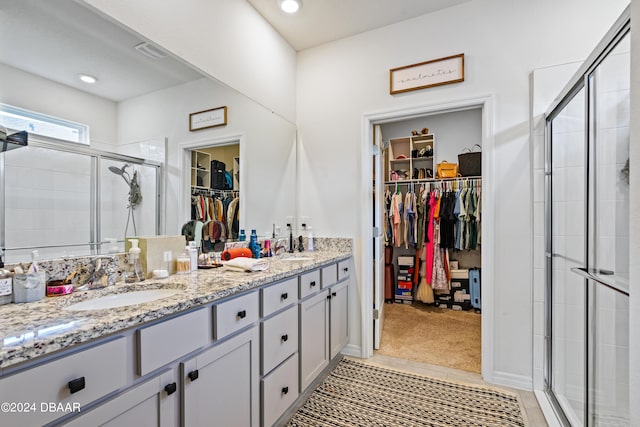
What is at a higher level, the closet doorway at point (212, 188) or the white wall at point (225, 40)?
the white wall at point (225, 40)

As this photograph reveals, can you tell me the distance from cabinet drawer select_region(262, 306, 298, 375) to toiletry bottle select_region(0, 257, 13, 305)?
94 cm

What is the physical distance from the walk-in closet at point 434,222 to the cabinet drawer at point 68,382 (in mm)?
2923

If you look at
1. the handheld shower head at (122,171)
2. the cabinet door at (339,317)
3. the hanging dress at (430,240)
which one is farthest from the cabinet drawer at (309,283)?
the hanging dress at (430,240)

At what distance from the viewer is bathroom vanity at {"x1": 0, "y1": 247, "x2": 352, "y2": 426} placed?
73cm

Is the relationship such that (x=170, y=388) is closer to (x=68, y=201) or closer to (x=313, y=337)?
(x=68, y=201)

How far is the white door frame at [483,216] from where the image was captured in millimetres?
2207

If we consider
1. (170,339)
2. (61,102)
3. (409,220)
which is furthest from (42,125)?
(409,220)

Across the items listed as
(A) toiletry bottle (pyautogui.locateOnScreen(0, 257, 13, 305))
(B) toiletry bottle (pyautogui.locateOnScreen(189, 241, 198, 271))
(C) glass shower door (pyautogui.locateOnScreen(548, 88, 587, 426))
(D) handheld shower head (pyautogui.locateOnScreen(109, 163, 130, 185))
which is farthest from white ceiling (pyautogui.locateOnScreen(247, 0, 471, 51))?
(A) toiletry bottle (pyautogui.locateOnScreen(0, 257, 13, 305))

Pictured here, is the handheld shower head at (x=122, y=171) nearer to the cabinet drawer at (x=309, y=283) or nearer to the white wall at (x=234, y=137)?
the white wall at (x=234, y=137)

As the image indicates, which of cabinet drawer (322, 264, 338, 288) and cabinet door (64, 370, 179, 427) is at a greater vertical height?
cabinet drawer (322, 264, 338, 288)

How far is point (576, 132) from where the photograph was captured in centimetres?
178

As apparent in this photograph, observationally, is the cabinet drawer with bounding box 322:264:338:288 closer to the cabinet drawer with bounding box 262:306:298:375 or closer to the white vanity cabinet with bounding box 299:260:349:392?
the white vanity cabinet with bounding box 299:260:349:392

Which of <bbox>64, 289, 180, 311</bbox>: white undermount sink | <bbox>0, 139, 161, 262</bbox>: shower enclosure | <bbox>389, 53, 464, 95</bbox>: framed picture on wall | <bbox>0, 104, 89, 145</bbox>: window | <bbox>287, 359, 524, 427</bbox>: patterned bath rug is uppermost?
<bbox>389, 53, 464, 95</bbox>: framed picture on wall

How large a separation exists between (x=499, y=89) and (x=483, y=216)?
0.91 metres
